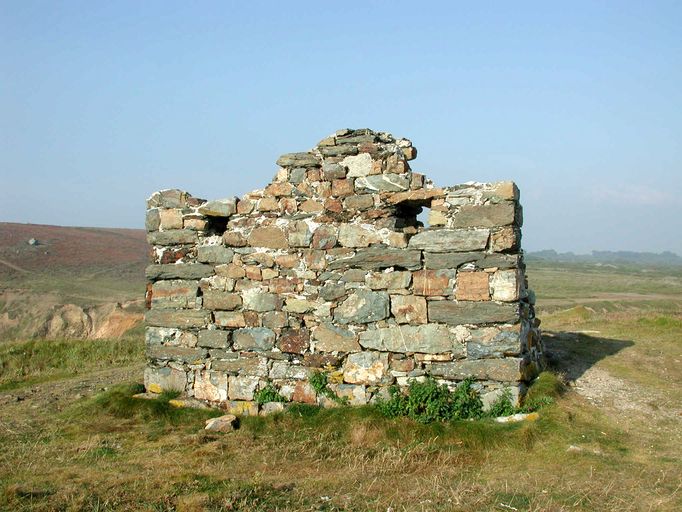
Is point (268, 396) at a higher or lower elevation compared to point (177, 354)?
lower

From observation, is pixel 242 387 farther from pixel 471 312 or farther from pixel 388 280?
pixel 471 312

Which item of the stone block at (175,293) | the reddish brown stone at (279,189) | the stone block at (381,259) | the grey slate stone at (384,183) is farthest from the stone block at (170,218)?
the grey slate stone at (384,183)

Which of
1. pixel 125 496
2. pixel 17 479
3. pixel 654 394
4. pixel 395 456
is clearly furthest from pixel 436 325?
pixel 17 479

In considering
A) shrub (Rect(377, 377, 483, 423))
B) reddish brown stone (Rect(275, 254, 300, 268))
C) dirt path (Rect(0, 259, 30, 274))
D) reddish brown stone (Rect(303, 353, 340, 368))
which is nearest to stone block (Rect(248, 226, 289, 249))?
reddish brown stone (Rect(275, 254, 300, 268))

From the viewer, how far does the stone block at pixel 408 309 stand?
6859 millimetres

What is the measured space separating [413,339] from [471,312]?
756 millimetres

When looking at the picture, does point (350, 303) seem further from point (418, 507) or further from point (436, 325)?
point (418, 507)

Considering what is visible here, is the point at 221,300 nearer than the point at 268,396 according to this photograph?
No

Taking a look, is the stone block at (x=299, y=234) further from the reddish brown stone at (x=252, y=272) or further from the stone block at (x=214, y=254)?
the stone block at (x=214, y=254)

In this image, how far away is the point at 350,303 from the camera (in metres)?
7.18

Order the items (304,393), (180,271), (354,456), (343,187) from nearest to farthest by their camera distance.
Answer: (354,456), (304,393), (343,187), (180,271)

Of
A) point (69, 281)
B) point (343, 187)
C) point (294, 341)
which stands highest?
point (343, 187)

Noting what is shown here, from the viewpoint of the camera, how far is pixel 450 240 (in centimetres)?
682

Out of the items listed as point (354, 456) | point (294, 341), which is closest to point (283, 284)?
point (294, 341)
